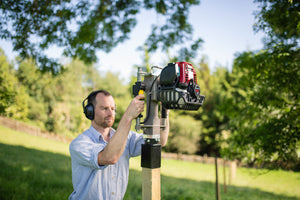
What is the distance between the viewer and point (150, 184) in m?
1.57

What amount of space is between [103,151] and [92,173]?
1.45ft

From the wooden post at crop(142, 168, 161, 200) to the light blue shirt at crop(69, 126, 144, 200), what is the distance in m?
0.40

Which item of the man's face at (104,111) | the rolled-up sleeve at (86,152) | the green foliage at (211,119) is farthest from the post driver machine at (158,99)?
the green foliage at (211,119)

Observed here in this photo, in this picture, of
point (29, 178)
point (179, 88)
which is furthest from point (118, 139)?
point (29, 178)

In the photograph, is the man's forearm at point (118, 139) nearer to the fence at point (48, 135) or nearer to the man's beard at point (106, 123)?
the man's beard at point (106, 123)

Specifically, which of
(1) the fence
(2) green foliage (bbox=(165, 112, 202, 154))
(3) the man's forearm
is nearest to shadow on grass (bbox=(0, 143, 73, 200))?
(3) the man's forearm

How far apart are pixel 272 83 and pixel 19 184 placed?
21.3 ft

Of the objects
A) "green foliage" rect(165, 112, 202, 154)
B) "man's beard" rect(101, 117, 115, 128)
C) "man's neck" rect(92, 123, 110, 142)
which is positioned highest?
"man's beard" rect(101, 117, 115, 128)

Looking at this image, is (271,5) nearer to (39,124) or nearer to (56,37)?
(56,37)

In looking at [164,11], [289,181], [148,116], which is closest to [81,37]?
[164,11]

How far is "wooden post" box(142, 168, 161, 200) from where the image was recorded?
1561mm

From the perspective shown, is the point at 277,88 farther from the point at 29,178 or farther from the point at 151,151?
the point at 29,178

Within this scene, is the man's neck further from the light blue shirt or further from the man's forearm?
the man's forearm

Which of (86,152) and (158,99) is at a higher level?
(158,99)
